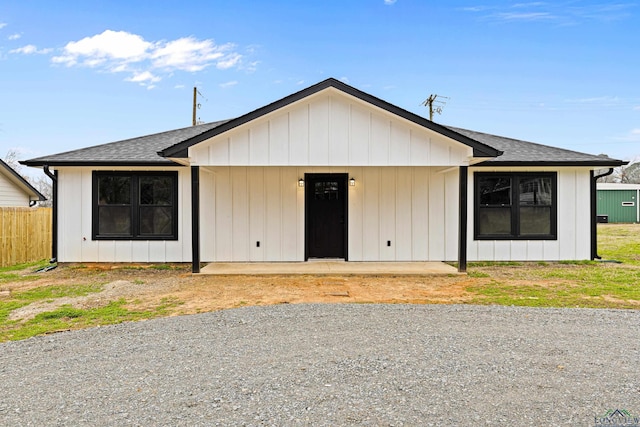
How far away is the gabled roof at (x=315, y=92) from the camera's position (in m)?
7.75

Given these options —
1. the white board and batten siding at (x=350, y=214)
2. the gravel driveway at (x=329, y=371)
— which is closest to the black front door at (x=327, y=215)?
the white board and batten siding at (x=350, y=214)

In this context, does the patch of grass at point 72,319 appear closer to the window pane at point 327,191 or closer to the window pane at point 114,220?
the window pane at point 114,220

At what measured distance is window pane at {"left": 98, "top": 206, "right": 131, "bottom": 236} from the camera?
369 inches

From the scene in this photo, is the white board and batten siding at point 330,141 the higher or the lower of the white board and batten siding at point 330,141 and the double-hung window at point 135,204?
the higher

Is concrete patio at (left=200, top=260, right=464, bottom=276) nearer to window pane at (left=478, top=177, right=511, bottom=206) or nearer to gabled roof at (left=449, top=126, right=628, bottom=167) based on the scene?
window pane at (left=478, top=177, right=511, bottom=206)

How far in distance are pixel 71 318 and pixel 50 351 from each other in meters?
1.42

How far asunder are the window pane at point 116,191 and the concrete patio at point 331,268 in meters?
2.46

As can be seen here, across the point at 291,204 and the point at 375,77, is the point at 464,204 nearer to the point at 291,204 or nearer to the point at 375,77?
the point at 291,204

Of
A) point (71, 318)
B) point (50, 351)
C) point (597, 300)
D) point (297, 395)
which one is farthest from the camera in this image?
point (597, 300)

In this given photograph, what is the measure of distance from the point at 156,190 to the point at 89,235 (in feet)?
5.78

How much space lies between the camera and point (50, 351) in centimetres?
384

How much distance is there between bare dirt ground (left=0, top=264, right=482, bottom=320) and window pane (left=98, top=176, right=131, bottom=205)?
4.79 ft

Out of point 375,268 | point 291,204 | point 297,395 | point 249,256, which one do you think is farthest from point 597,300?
point 249,256

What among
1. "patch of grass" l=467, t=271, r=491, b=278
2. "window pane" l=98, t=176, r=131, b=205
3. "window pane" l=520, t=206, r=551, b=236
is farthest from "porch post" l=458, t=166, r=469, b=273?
"window pane" l=98, t=176, r=131, b=205
